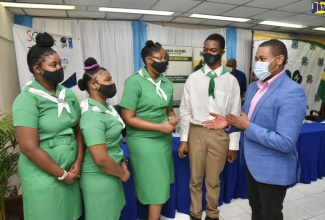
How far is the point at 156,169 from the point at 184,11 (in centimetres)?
330

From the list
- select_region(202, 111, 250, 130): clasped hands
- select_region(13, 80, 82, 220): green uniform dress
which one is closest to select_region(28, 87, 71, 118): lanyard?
select_region(13, 80, 82, 220): green uniform dress

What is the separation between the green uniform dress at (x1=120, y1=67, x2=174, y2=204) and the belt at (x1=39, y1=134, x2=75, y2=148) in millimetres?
483

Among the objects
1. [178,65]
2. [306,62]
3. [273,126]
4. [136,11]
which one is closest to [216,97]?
[273,126]

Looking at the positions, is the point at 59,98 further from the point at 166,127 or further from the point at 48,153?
the point at 166,127

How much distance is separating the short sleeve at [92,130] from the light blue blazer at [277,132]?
34.2 inches

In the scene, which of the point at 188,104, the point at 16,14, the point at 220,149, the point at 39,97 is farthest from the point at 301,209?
the point at 16,14

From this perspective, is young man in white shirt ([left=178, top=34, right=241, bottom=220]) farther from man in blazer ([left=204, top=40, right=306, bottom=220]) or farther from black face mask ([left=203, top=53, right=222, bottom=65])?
man in blazer ([left=204, top=40, right=306, bottom=220])

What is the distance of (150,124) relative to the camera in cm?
165

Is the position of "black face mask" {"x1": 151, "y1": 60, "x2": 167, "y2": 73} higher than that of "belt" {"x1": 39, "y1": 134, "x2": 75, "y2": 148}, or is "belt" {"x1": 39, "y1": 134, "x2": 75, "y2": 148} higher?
"black face mask" {"x1": 151, "y1": 60, "x2": 167, "y2": 73}

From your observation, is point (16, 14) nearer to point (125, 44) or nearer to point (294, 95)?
point (125, 44)

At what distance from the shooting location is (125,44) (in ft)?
15.8

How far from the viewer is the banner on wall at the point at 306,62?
227 inches

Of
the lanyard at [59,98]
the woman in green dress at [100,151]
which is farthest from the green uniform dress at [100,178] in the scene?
the lanyard at [59,98]

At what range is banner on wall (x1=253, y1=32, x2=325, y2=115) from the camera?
5778mm
